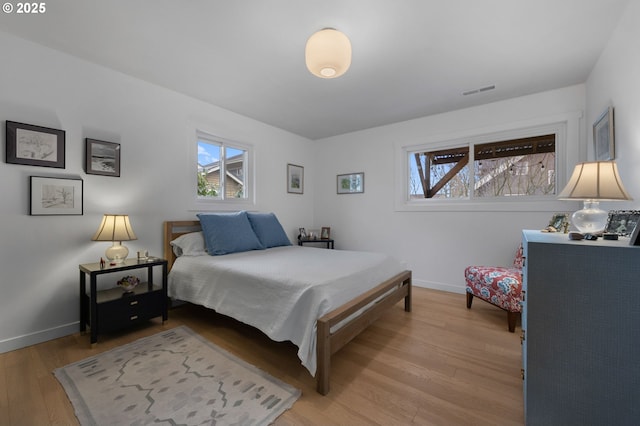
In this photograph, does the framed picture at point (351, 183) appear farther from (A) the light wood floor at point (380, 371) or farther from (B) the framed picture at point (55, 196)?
(B) the framed picture at point (55, 196)

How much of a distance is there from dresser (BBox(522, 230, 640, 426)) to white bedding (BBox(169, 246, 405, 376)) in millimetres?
1088

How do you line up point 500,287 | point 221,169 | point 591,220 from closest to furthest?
1. point 591,220
2. point 500,287
3. point 221,169

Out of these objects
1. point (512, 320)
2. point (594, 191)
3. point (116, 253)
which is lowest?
point (512, 320)

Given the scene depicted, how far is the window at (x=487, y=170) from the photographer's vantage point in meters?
3.09

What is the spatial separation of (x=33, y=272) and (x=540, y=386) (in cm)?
349

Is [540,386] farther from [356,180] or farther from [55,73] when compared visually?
[55,73]

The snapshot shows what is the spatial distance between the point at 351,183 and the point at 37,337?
400 cm

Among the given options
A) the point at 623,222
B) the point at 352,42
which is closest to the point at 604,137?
the point at 623,222

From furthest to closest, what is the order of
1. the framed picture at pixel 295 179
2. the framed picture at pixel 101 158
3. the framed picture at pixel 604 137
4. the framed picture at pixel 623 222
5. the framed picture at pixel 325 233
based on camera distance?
1. the framed picture at pixel 325 233
2. the framed picture at pixel 295 179
3. the framed picture at pixel 101 158
4. the framed picture at pixel 604 137
5. the framed picture at pixel 623 222

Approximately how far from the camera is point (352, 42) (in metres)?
2.09

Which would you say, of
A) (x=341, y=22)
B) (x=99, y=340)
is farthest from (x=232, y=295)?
(x=341, y=22)

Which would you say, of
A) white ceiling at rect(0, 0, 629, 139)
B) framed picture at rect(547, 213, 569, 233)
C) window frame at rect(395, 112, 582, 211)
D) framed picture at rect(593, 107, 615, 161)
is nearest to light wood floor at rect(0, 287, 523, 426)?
framed picture at rect(547, 213, 569, 233)

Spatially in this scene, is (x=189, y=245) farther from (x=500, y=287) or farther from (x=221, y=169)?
(x=500, y=287)

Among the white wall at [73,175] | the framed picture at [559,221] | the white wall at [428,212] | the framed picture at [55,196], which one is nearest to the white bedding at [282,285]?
the white wall at [73,175]
